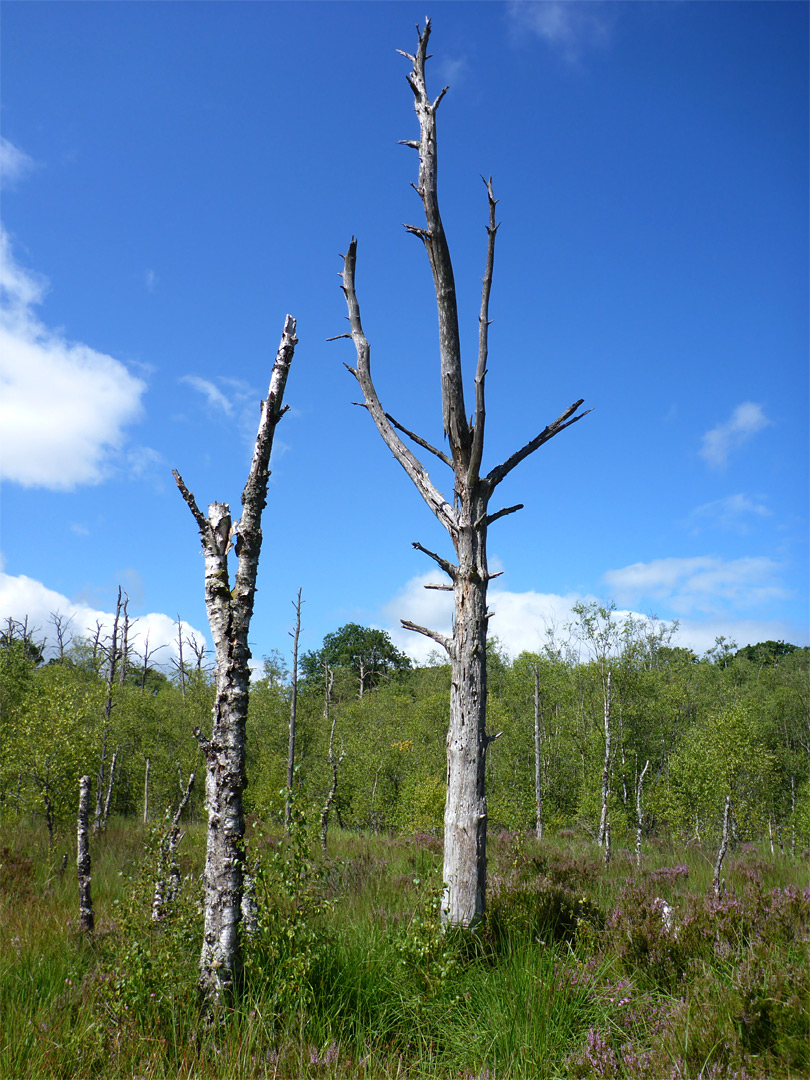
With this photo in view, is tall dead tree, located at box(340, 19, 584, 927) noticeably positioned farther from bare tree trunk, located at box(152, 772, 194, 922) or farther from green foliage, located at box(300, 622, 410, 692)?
green foliage, located at box(300, 622, 410, 692)

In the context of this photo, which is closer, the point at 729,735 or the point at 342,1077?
the point at 342,1077

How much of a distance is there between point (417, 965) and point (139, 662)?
3705cm

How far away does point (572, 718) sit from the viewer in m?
33.2

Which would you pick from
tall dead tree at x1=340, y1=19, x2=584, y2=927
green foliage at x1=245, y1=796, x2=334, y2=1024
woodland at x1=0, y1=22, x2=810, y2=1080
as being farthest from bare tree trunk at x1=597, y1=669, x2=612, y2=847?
green foliage at x1=245, y1=796, x2=334, y2=1024

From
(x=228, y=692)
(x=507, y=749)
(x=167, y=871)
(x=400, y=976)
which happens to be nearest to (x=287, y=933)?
(x=400, y=976)

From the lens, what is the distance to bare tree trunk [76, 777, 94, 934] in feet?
17.9

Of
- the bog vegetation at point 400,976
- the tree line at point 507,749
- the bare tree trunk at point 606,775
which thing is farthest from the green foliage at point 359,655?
the bog vegetation at point 400,976

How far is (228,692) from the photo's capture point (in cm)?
442

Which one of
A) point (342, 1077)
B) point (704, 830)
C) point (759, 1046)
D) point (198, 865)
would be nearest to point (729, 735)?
point (198, 865)

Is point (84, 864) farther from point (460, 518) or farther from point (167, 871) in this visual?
point (460, 518)

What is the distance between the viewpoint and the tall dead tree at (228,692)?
13.1 feet

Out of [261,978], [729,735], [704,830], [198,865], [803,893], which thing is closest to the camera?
[261,978]

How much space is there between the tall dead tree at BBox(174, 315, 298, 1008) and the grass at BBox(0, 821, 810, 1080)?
19 centimetres

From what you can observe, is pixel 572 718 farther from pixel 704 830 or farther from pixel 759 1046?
pixel 759 1046
